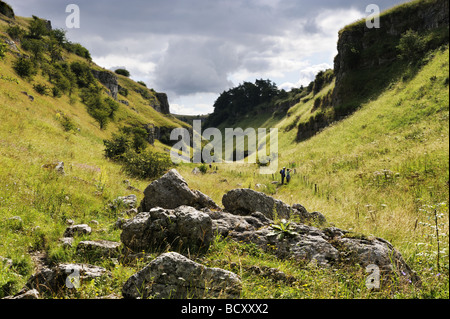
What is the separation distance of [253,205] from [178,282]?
511 cm

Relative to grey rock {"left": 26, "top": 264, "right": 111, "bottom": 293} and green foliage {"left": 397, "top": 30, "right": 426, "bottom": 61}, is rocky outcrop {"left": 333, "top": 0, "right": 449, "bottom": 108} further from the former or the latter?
grey rock {"left": 26, "top": 264, "right": 111, "bottom": 293}

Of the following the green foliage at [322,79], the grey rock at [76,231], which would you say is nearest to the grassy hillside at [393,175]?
the grey rock at [76,231]

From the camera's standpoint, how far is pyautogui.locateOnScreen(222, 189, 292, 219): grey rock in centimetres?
855

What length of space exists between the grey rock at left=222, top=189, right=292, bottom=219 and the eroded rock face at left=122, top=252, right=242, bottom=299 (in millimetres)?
4746

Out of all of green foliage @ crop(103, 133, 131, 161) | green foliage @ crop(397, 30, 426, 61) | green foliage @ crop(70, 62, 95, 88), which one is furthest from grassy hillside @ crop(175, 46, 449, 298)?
green foliage @ crop(70, 62, 95, 88)

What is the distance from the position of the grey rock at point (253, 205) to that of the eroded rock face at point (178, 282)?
475 cm

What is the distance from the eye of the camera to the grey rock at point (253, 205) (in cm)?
855

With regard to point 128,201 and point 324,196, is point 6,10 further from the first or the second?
point 324,196

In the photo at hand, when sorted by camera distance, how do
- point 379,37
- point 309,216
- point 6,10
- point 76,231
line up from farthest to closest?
point 6,10 < point 379,37 < point 309,216 < point 76,231

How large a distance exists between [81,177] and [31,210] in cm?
444

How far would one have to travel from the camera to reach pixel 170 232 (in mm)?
5723

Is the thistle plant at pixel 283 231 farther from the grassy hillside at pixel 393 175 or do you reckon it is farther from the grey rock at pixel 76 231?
the grey rock at pixel 76 231

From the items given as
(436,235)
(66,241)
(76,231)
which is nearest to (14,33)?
(76,231)
